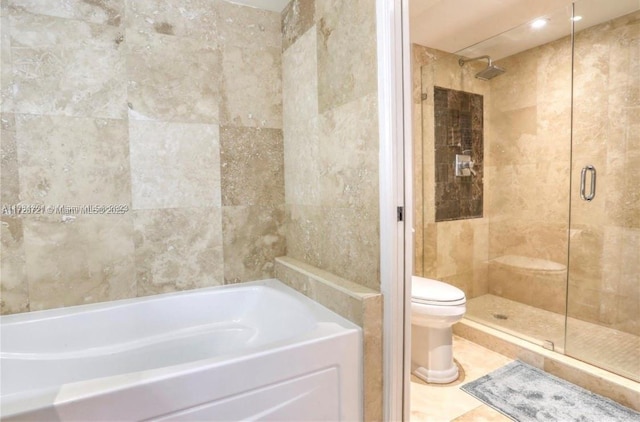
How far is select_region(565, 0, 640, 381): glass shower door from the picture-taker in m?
2.17

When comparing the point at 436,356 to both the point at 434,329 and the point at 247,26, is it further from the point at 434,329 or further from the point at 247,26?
the point at 247,26

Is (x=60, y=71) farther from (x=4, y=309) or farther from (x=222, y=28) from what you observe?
(x=4, y=309)

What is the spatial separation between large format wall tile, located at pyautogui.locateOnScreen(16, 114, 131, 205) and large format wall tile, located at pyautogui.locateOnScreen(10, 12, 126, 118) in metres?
0.07

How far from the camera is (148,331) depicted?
5.83ft

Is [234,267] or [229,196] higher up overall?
[229,196]

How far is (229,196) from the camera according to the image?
2.03 meters

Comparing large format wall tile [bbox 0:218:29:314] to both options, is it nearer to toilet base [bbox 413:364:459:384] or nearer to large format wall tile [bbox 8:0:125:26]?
large format wall tile [bbox 8:0:125:26]

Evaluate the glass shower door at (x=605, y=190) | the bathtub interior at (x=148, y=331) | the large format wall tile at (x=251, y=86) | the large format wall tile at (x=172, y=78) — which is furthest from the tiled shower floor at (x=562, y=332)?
the large format wall tile at (x=172, y=78)

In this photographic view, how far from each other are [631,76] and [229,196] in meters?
2.72

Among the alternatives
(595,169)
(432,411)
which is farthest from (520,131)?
(432,411)

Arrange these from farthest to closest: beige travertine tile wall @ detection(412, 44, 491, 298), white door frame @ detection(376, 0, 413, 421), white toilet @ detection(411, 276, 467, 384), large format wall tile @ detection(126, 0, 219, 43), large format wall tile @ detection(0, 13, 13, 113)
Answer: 1. beige travertine tile wall @ detection(412, 44, 491, 298)
2. white toilet @ detection(411, 276, 467, 384)
3. large format wall tile @ detection(126, 0, 219, 43)
4. large format wall tile @ detection(0, 13, 13, 113)
5. white door frame @ detection(376, 0, 413, 421)

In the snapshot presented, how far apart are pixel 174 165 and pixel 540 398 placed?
2356mm

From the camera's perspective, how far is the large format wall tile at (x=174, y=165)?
5.92ft

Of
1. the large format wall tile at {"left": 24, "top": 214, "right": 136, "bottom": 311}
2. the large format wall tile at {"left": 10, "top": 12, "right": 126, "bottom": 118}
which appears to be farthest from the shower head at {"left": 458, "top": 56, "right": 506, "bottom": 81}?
the large format wall tile at {"left": 24, "top": 214, "right": 136, "bottom": 311}
